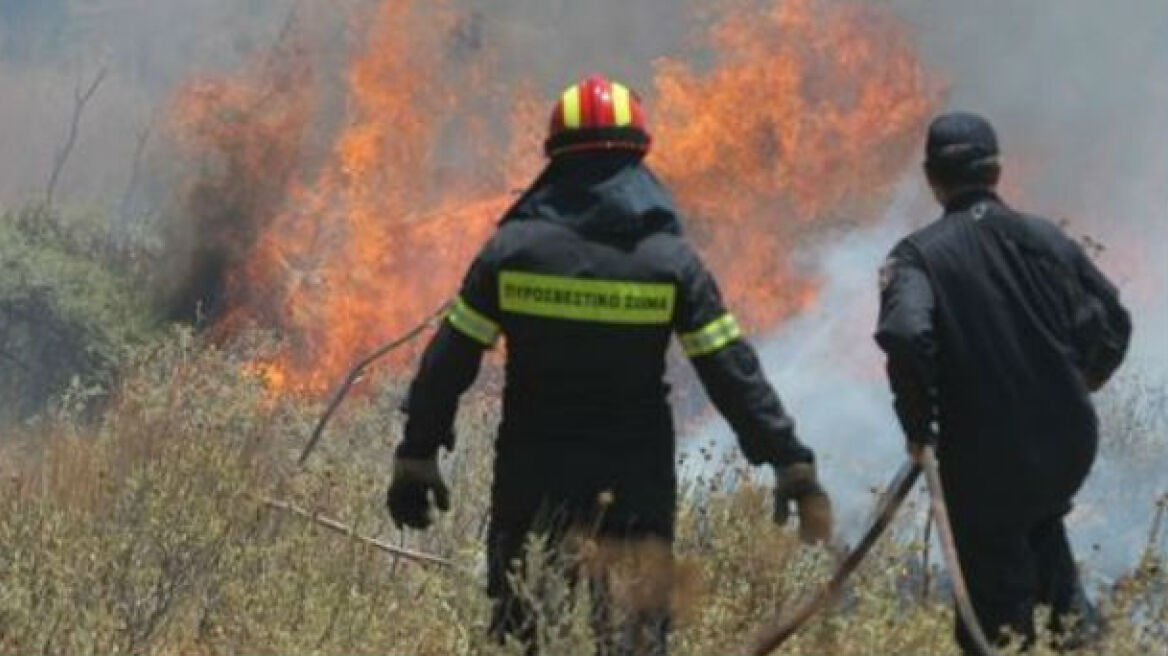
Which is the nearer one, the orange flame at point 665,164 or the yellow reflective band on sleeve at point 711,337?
the yellow reflective band on sleeve at point 711,337

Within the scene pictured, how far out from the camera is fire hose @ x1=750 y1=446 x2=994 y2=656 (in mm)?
3939

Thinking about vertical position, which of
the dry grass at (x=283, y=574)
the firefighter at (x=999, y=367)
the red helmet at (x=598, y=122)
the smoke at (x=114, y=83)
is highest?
the smoke at (x=114, y=83)

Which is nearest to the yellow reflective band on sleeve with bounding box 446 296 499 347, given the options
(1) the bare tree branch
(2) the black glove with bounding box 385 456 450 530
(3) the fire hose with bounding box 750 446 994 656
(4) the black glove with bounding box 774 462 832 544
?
(2) the black glove with bounding box 385 456 450 530

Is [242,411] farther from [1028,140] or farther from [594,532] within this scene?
[1028,140]

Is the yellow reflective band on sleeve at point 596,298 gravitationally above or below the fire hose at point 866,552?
above

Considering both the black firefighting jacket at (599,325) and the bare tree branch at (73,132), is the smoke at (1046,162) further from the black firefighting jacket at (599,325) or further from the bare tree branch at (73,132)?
the bare tree branch at (73,132)

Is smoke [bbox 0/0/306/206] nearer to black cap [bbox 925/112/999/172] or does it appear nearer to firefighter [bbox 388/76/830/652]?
black cap [bbox 925/112/999/172]

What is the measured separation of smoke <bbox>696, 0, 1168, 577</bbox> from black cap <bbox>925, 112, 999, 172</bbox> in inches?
471

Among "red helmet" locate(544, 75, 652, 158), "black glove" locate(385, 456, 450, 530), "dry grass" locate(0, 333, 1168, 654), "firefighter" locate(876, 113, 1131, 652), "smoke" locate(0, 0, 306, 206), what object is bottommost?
"dry grass" locate(0, 333, 1168, 654)

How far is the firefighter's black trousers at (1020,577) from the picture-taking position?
4312 mm

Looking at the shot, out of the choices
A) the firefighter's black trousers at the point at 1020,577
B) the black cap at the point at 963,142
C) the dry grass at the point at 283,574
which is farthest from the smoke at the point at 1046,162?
the black cap at the point at 963,142

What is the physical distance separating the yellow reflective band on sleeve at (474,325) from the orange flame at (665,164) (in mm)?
12776

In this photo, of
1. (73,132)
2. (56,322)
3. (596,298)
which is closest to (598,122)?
(596,298)

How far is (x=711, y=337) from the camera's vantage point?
391cm
